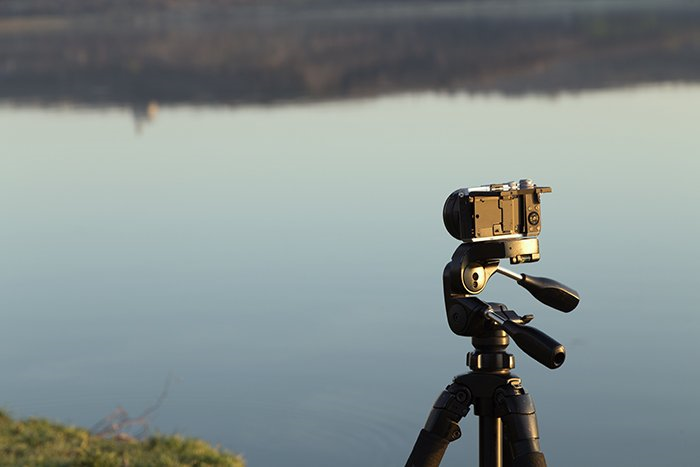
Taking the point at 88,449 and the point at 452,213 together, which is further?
the point at 88,449

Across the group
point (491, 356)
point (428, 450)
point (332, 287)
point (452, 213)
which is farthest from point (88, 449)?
point (332, 287)

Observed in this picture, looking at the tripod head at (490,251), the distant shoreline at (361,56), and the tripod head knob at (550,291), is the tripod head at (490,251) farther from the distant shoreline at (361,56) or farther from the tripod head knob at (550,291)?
the distant shoreline at (361,56)

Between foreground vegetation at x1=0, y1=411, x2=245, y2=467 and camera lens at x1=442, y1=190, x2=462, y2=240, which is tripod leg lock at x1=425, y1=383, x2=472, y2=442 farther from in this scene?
foreground vegetation at x1=0, y1=411, x2=245, y2=467

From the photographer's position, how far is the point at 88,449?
5.59 meters

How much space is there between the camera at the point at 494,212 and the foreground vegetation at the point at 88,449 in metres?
2.52

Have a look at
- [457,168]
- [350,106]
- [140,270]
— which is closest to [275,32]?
[350,106]

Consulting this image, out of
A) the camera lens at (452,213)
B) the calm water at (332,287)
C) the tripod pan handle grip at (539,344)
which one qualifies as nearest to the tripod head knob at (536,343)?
the tripod pan handle grip at (539,344)

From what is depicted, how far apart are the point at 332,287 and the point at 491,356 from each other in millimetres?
6388

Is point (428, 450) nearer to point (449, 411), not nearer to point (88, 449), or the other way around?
point (449, 411)

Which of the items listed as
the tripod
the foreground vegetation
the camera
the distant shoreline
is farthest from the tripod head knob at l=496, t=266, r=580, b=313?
the distant shoreline

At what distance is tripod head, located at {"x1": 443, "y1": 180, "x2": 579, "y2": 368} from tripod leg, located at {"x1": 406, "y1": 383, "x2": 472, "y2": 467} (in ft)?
0.62

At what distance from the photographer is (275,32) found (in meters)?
53.8

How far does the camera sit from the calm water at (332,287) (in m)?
6.79

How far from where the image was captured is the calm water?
6.79 meters
